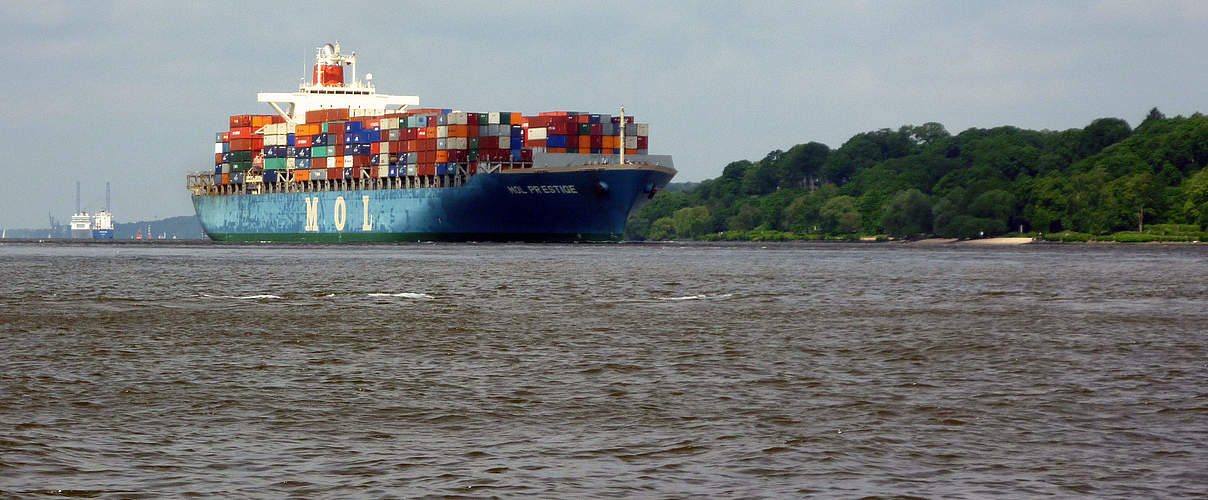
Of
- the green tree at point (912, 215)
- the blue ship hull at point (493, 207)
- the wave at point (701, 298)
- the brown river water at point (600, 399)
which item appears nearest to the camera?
the brown river water at point (600, 399)

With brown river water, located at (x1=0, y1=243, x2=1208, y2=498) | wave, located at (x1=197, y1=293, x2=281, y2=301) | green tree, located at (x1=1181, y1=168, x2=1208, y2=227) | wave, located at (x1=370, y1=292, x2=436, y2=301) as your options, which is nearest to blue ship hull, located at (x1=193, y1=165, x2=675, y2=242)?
green tree, located at (x1=1181, y1=168, x2=1208, y2=227)

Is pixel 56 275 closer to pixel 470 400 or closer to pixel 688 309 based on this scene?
pixel 688 309

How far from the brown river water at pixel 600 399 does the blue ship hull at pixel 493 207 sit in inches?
3275

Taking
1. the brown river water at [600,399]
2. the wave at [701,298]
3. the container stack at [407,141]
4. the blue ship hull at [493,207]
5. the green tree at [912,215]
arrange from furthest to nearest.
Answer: the green tree at [912,215] → the container stack at [407,141] → the blue ship hull at [493,207] → the wave at [701,298] → the brown river water at [600,399]

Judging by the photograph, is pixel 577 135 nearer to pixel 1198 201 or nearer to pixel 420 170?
pixel 420 170

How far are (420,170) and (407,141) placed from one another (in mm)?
4334

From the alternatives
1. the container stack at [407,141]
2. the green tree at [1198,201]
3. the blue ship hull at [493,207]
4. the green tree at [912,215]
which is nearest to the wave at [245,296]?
the blue ship hull at [493,207]

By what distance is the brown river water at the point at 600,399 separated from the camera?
14.4 m

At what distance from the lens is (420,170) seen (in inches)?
5527

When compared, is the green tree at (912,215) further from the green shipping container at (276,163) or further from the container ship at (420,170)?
the green shipping container at (276,163)

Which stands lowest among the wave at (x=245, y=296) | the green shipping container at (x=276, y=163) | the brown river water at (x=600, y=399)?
the brown river water at (x=600, y=399)

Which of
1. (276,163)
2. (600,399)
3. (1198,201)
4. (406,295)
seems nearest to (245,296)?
(406,295)

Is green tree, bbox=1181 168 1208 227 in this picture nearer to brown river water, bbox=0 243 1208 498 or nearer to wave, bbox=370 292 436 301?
brown river water, bbox=0 243 1208 498

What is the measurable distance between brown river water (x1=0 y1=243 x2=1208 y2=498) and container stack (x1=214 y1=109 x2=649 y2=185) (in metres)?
90.0
